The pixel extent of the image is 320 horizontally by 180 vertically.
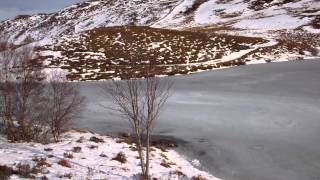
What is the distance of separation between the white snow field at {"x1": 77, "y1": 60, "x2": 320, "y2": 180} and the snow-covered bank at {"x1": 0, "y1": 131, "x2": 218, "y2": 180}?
3.95ft

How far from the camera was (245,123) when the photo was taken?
21500mm

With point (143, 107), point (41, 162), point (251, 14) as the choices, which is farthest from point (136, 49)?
point (41, 162)

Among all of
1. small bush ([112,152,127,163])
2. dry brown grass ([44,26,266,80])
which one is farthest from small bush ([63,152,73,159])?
dry brown grass ([44,26,266,80])

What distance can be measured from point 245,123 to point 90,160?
8338mm

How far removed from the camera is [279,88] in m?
29.3

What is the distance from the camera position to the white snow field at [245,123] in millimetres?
16156

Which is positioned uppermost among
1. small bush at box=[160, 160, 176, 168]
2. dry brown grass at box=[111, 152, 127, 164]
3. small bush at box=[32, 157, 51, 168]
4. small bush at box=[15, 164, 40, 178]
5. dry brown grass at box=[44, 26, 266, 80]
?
dry brown grass at box=[44, 26, 266, 80]

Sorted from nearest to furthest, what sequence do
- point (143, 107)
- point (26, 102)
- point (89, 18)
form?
point (143, 107) < point (26, 102) < point (89, 18)

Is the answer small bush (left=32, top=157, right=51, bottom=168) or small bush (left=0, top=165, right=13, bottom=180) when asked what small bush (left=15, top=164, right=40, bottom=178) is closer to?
small bush (left=0, top=165, right=13, bottom=180)

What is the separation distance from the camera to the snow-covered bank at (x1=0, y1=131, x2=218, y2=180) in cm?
1422

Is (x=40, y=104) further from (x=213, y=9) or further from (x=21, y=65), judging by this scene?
(x=213, y=9)

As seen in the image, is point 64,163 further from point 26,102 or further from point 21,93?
point 26,102

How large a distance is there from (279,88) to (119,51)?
30.2 m

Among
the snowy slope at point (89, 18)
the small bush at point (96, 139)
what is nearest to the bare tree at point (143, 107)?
the small bush at point (96, 139)
